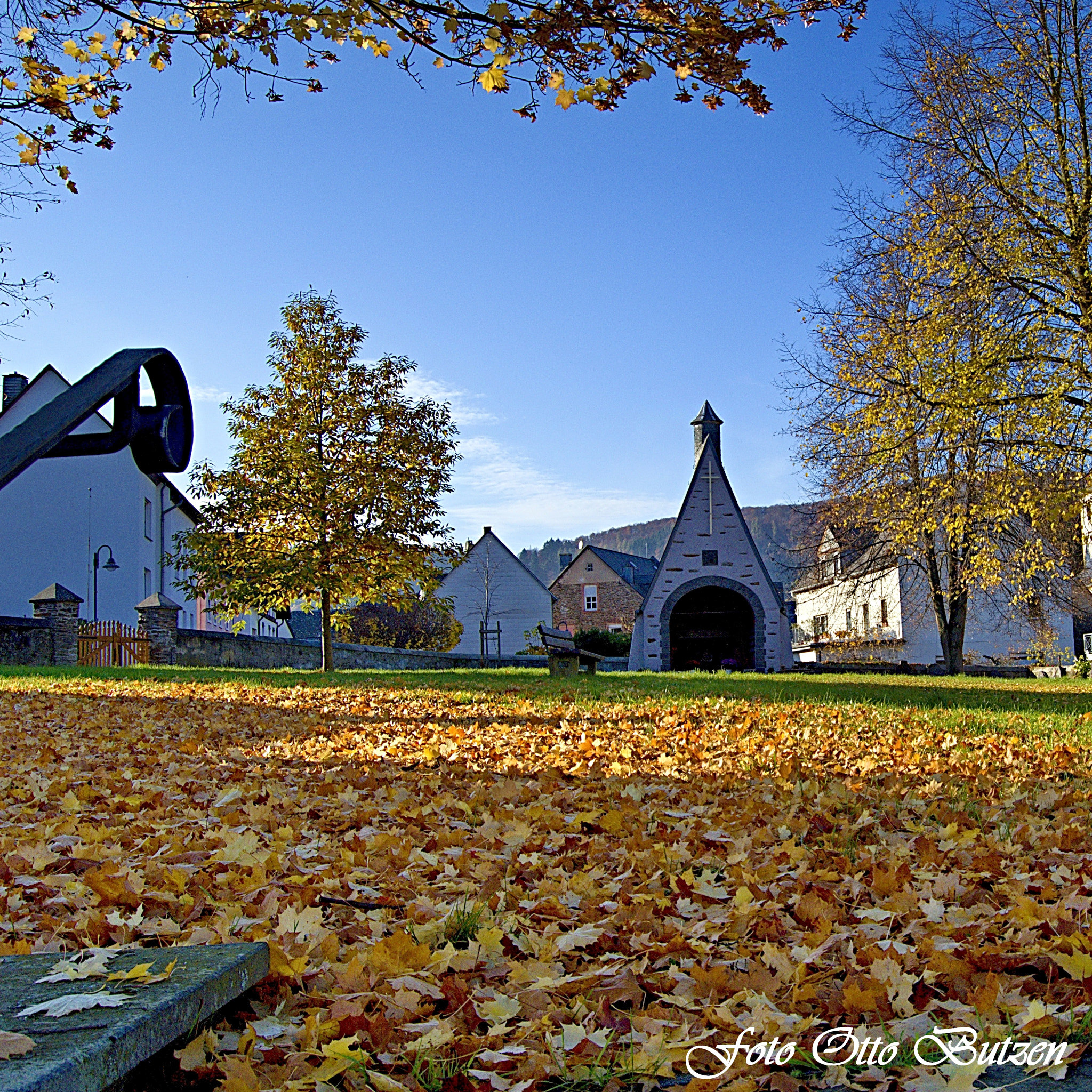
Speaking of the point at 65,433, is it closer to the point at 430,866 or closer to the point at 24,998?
the point at 24,998

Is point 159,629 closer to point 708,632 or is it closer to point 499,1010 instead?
point 708,632

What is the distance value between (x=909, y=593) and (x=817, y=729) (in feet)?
67.7

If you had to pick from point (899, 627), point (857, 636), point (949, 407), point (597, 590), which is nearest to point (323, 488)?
point (949, 407)

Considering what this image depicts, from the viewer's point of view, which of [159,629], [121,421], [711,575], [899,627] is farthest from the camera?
[899,627]

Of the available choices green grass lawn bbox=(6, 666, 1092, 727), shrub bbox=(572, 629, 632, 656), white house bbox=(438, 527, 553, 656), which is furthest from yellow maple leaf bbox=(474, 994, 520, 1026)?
white house bbox=(438, 527, 553, 656)

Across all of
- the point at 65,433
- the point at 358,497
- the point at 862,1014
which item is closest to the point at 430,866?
the point at 862,1014

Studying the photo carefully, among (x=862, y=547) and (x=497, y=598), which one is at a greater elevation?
(x=862, y=547)

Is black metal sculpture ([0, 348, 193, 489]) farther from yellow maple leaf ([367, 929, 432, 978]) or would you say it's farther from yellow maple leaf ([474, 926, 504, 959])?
yellow maple leaf ([474, 926, 504, 959])

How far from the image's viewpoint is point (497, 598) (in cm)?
4706

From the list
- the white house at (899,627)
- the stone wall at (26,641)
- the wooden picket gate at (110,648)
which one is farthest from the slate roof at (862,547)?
the stone wall at (26,641)

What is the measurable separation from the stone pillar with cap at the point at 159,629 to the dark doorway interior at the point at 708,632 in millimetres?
15064

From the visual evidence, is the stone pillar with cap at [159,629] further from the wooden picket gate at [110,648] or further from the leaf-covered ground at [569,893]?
the leaf-covered ground at [569,893]

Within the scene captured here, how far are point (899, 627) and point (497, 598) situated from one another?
19.9 metres

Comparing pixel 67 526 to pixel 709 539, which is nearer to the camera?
pixel 709 539
